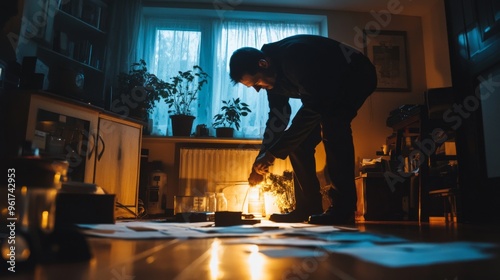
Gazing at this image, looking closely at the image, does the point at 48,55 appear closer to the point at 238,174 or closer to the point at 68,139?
the point at 68,139

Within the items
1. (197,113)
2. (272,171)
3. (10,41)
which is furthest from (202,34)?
(10,41)

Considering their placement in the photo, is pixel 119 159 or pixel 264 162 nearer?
pixel 264 162

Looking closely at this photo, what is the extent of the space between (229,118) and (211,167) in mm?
510

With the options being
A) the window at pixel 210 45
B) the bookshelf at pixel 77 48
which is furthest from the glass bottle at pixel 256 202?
the bookshelf at pixel 77 48

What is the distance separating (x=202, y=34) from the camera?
13.8 feet

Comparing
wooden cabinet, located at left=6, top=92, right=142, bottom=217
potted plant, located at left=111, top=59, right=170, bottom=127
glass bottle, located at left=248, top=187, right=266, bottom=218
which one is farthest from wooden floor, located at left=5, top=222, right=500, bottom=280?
potted plant, located at left=111, top=59, right=170, bottom=127

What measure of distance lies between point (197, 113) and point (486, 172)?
276 centimetres

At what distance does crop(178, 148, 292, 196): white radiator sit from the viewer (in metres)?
3.72

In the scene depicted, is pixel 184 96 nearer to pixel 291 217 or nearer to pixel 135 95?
pixel 135 95

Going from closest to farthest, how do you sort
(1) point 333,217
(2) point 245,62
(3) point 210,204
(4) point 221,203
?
(1) point 333,217 < (2) point 245,62 < (3) point 210,204 < (4) point 221,203

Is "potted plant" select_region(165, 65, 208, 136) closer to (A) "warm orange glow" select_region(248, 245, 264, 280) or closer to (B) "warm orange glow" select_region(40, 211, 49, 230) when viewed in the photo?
(A) "warm orange glow" select_region(248, 245, 264, 280)

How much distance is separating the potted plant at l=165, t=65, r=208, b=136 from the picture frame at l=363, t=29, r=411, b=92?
5.92 ft

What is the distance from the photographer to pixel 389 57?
4.14 m

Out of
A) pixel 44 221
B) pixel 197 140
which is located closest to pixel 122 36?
pixel 197 140
